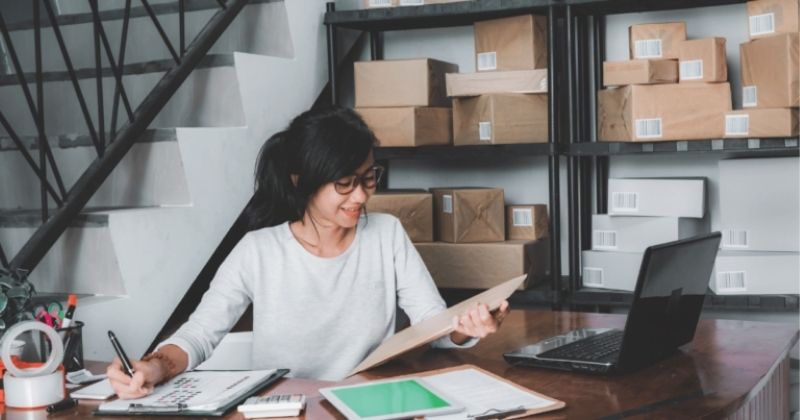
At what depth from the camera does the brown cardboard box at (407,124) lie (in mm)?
3109

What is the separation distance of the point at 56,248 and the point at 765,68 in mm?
2095

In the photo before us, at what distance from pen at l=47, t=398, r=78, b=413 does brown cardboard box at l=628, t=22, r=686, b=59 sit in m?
2.02

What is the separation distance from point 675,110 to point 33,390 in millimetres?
2036

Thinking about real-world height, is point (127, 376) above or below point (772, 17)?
below

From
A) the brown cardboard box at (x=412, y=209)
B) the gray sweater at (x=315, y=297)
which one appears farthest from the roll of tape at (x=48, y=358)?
the brown cardboard box at (x=412, y=209)

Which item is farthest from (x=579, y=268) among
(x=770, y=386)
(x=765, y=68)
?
(x=770, y=386)

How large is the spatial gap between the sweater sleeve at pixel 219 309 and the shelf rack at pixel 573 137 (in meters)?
1.17

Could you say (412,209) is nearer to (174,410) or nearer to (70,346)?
(70,346)

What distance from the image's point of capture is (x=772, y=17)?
8.91 feet

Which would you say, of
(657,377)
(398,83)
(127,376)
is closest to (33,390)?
(127,376)

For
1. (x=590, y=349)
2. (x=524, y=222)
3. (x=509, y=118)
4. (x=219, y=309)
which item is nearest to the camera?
(x=590, y=349)

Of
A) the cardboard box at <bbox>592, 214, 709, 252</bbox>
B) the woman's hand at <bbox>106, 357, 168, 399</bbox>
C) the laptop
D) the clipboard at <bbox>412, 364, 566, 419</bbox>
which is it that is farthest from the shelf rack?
the woman's hand at <bbox>106, 357, 168, 399</bbox>

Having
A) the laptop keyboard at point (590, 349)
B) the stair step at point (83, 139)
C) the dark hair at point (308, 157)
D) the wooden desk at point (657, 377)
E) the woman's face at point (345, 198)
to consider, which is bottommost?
the wooden desk at point (657, 377)

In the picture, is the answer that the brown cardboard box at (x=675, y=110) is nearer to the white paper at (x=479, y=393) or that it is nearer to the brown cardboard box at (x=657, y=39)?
the brown cardboard box at (x=657, y=39)
